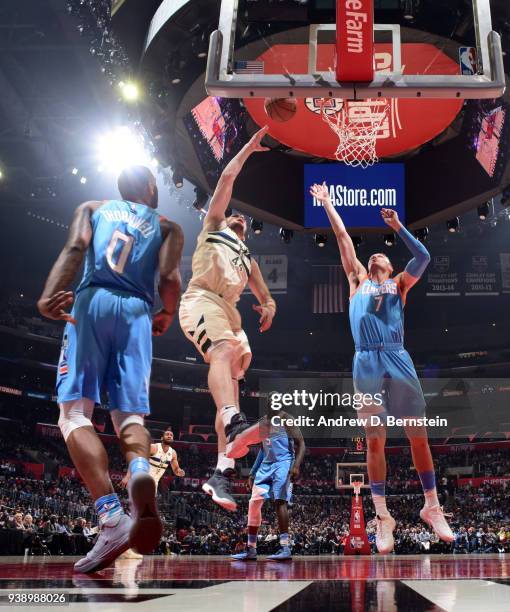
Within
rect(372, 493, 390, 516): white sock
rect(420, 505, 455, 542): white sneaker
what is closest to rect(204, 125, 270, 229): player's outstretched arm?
rect(372, 493, 390, 516): white sock

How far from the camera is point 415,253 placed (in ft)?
19.1

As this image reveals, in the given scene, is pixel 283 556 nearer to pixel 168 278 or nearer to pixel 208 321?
pixel 208 321

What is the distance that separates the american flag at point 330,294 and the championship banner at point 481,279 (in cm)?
508

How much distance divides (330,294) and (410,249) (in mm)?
22092

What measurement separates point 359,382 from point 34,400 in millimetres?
26311

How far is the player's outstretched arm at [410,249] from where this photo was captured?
5.70m

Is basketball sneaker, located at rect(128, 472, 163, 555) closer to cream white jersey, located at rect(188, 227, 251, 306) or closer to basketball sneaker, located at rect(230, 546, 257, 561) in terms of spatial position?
cream white jersey, located at rect(188, 227, 251, 306)

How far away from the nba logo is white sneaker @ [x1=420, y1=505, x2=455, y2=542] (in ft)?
11.4

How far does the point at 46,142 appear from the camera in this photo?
789 inches

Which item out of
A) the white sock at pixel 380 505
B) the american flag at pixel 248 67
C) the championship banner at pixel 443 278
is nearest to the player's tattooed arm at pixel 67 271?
the american flag at pixel 248 67

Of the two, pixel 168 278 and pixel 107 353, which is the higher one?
pixel 168 278

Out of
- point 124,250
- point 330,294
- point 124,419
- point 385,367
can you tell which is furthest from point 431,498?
point 330,294

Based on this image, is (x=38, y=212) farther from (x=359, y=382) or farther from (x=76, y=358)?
(x=76, y=358)

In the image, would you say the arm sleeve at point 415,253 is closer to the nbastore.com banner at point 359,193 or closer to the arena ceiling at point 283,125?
the arena ceiling at point 283,125
